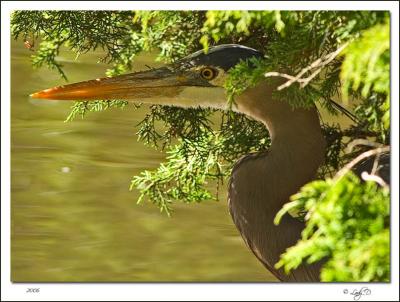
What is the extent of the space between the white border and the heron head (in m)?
0.40

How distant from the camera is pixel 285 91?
2.82 m

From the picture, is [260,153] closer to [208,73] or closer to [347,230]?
[208,73]

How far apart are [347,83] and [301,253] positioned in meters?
0.33

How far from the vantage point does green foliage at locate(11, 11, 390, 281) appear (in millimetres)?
2051

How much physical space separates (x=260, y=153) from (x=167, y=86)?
0.32 m

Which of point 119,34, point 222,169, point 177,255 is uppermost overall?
point 119,34

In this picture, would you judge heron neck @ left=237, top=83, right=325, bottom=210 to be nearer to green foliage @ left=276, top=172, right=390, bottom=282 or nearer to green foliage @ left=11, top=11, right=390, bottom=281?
green foliage @ left=11, top=11, right=390, bottom=281

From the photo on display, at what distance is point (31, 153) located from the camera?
4.94 metres

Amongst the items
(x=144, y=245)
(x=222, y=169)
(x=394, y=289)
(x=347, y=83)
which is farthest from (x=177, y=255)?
(x=347, y=83)

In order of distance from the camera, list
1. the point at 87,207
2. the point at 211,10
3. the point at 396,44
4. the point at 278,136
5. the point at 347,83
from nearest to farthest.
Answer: the point at 347,83, the point at 396,44, the point at 211,10, the point at 278,136, the point at 87,207

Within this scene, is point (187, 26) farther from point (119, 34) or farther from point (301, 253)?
point (301, 253)
